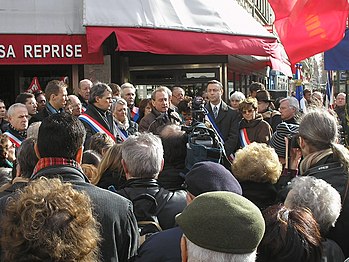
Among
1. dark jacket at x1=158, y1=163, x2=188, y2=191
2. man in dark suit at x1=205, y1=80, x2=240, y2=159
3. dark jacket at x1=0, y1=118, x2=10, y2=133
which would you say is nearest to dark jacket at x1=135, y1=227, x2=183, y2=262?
dark jacket at x1=158, y1=163, x2=188, y2=191

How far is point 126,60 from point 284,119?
20.7ft

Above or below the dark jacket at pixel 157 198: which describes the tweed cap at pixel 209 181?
above

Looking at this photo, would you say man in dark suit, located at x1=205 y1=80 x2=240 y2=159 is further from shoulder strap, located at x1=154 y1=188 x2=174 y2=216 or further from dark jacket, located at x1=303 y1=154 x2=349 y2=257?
shoulder strap, located at x1=154 y1=188 x2=174 y2=216

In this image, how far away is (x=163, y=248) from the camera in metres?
2.58

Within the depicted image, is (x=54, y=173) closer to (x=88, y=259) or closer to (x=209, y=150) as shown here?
(x=88, y=259)

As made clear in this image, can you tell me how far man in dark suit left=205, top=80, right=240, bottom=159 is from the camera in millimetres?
6836

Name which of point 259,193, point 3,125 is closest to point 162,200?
point 259,193

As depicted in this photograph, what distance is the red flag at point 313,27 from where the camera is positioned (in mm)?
6277

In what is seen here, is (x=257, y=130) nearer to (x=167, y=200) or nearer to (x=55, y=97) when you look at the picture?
(x=55, y=97)

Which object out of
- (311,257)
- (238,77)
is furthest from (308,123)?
(238,77)

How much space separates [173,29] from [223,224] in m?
8.79

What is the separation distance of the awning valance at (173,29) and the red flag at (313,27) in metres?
3.80

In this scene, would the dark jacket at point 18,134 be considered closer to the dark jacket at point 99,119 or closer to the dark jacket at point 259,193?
the dark jacket at point 99,119

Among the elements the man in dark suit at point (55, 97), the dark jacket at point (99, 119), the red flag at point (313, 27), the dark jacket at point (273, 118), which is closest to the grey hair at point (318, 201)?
the dark jacket at point (99, 119)
